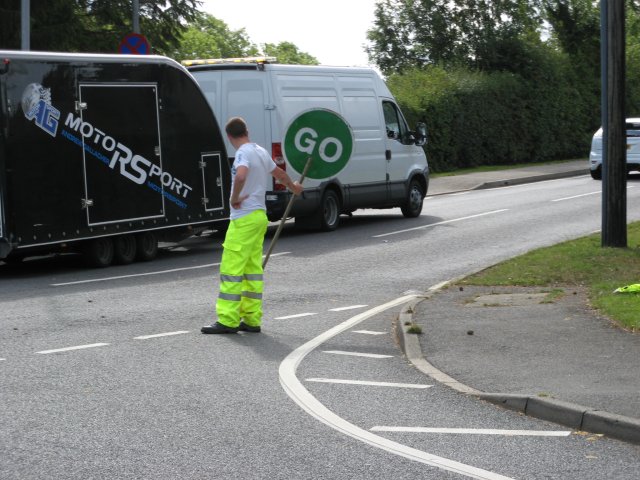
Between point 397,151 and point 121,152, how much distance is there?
7.29 metres

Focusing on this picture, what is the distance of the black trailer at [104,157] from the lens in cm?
1469

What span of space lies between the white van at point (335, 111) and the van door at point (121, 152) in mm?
2769

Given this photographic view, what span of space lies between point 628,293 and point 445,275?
352 centimetres

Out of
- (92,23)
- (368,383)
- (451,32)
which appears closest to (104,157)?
(368,383)

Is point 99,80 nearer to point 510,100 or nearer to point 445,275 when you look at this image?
point 445,275

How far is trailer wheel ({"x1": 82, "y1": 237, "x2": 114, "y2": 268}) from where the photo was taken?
16.0 metres

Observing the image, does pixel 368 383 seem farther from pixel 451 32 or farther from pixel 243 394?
pixel 451 32

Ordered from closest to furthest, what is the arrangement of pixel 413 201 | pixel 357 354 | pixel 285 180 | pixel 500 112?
1. pixel 357 354
2. pixel 285 180
3. pixel 413 201
4. pixel 500 112

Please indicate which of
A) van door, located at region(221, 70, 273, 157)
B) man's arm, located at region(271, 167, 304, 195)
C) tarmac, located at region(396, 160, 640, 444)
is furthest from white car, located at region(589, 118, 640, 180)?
man's arm, located at region(271, 167, 304, 195)

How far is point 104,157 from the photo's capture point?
15.9 metres

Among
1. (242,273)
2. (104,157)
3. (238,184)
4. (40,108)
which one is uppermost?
(40,108)

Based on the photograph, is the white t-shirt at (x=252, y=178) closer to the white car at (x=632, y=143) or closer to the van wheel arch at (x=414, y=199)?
the van wheel arch at (x=414, y=199)

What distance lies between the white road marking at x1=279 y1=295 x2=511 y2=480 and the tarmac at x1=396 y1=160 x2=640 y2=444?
84cm

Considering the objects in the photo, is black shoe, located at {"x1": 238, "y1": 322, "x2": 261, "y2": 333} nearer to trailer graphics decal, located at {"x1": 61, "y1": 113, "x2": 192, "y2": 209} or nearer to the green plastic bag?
the green plastic bag
